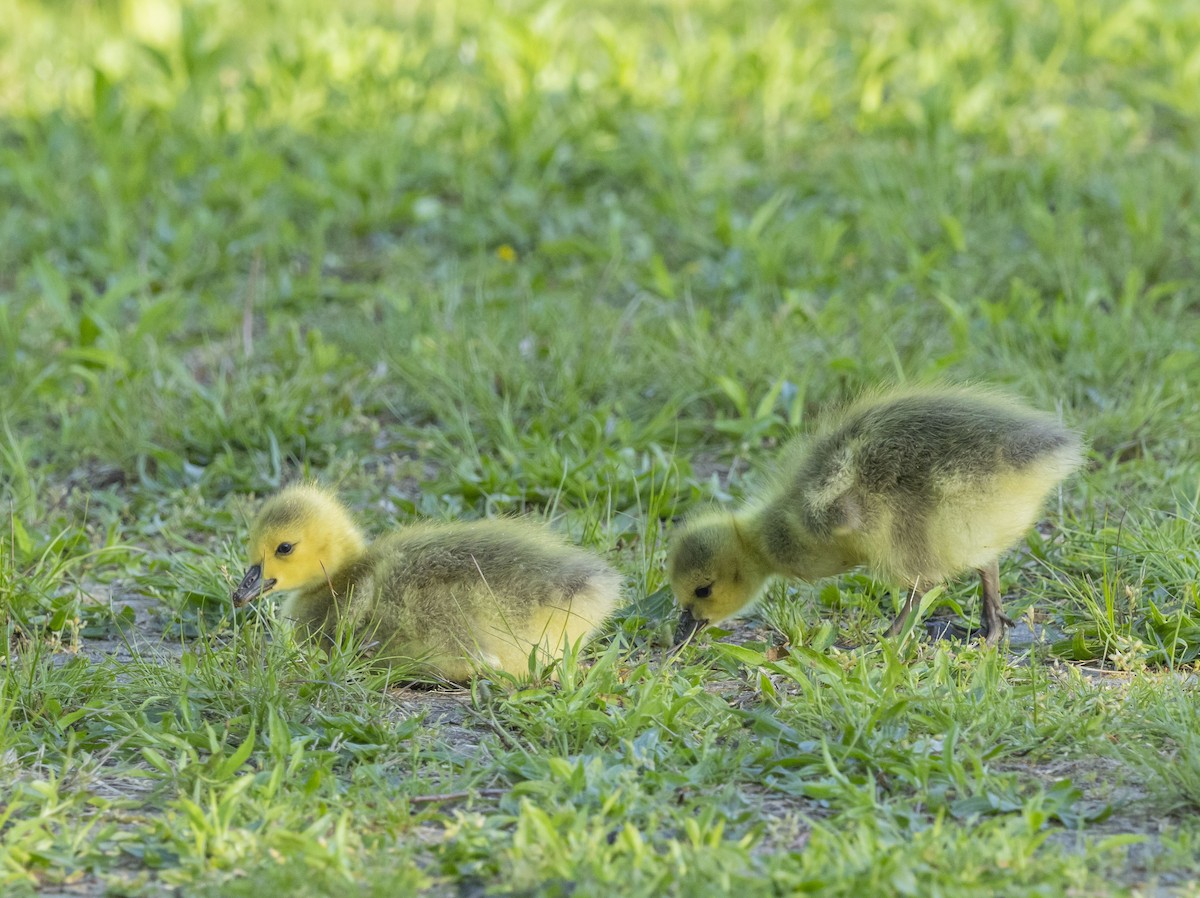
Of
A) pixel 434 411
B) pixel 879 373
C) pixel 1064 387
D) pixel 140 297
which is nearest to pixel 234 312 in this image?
pixel 140 297

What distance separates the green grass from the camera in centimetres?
332

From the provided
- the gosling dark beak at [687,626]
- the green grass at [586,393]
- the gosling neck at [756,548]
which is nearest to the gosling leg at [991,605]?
the green grass at [586,393]

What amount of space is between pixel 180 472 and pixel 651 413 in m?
1.71

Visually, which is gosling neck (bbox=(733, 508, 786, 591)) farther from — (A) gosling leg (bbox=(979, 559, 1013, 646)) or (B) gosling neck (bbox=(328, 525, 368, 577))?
(B) gosling neck (bbox=(328, 525, 368, 577))

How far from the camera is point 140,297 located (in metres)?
6.93

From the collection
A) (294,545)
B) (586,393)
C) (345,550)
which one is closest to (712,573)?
(345,550)

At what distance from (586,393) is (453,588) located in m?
1.98

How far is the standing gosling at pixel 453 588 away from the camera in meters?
4.03

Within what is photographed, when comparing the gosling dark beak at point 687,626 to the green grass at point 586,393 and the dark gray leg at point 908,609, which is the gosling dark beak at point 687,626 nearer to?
the green grass at point 586,393

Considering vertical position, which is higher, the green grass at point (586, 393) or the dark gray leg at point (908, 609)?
the green grass at point (586, 393)

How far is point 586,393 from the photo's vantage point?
592cm

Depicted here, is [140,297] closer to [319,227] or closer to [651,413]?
[319,227]

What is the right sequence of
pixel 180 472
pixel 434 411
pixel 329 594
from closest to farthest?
pixel 329 594, pixel 180 472, pixel 434 411

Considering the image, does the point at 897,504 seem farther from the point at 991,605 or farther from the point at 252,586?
Result: the point at 252,586
